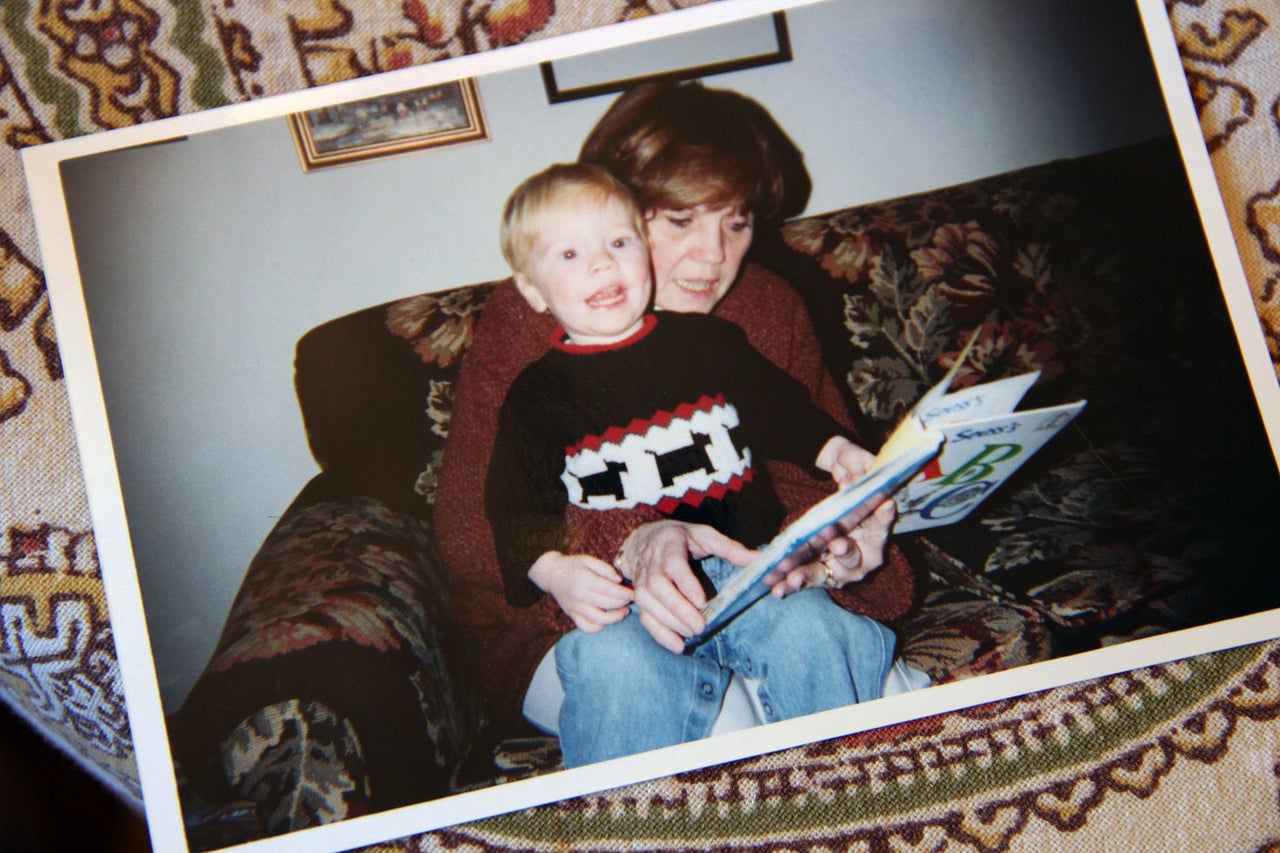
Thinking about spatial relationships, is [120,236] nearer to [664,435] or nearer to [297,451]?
[297,451]

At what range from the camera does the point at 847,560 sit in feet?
2.26

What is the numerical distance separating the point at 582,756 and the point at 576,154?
0.54 metres

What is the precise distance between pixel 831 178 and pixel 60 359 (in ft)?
2.39

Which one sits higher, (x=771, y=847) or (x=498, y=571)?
(x=498, y=571)

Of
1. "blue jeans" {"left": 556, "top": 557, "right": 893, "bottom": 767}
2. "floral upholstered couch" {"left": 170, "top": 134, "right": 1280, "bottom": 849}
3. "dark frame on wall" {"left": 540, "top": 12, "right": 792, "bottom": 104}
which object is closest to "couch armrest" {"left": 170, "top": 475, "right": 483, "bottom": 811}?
"floral upholstered couch" {"left": 170, "top": 134, "right": 1280, "bottom": 849}

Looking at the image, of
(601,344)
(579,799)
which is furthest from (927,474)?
(579,799)

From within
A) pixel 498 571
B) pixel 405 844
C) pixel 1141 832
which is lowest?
pixel 1141 832

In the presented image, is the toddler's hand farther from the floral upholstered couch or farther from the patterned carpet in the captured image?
the patterned carpet

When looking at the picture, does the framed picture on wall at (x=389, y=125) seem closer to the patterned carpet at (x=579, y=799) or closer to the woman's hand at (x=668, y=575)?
the patterned carpet at (x=579, y=799)

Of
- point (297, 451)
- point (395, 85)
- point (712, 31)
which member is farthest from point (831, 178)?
point (297, 451)

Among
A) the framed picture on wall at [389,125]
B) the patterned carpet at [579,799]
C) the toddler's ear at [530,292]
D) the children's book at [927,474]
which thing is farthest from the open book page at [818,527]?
the framed picture on wall at [389,125]

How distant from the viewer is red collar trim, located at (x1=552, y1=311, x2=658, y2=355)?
2.26ft

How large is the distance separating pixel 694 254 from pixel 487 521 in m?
0.30

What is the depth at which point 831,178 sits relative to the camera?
2.38ft
